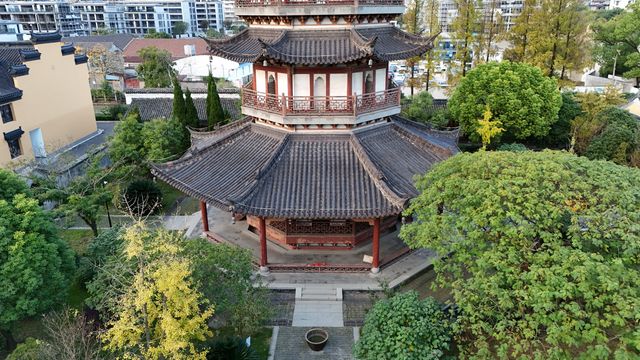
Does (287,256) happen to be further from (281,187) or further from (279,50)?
(279,50)

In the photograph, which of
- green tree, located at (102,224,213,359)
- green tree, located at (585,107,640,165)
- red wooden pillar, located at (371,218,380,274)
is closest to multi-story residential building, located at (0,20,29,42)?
green tree, located at (102,224,213,359)

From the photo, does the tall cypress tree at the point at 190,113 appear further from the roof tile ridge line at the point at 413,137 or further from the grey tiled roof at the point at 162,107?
the roof tile ridge line at the point at 413,137

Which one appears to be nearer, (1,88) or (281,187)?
(281,187)

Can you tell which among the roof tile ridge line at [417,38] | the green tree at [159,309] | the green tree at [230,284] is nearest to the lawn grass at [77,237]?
the green tree at [230,284]

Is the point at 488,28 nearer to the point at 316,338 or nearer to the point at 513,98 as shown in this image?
the point at 513,98

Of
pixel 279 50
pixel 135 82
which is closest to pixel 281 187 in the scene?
pixel 279 50
